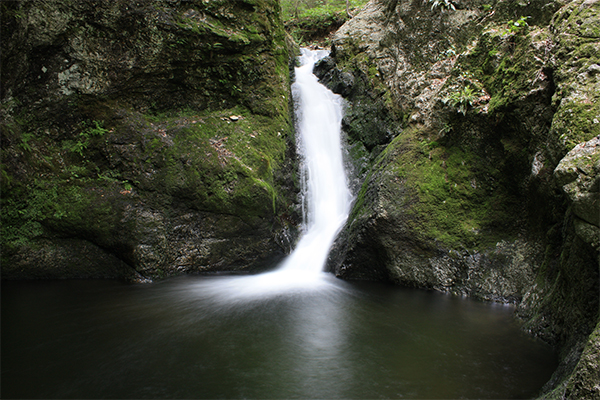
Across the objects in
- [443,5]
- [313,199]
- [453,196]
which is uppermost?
[443,5]

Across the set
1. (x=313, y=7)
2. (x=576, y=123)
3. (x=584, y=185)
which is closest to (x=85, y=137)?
(x=584, y=185)

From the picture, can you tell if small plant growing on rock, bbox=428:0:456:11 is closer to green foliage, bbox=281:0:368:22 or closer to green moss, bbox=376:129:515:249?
green moss, bbox=376:129:515:249

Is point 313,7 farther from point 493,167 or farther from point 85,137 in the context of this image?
point 493,167

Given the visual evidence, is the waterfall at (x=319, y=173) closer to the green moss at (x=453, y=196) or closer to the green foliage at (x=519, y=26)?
the green moss at (x=453, y=196)

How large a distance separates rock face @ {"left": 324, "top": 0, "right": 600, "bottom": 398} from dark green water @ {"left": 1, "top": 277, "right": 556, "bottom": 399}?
1.78 ft

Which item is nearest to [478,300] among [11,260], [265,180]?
[265,180]

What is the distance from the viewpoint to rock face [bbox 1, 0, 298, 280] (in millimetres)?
6219

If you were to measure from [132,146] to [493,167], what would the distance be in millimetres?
7398

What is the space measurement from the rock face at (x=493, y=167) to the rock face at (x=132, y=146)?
8.54 ft

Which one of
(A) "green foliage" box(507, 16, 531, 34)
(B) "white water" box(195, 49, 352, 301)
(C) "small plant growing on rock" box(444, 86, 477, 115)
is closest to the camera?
(A) "green foliage" box(507, 16, 531, 34)

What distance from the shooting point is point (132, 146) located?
6.80m

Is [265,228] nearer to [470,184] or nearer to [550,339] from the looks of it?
[470,184]

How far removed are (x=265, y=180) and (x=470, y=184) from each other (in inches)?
170

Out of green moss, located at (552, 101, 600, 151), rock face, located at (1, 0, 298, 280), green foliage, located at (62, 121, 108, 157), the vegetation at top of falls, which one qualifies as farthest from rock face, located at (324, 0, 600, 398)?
the vegetation at top of falls
